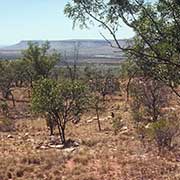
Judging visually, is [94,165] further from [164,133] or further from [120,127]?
[120,127]

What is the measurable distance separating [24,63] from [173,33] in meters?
50.6

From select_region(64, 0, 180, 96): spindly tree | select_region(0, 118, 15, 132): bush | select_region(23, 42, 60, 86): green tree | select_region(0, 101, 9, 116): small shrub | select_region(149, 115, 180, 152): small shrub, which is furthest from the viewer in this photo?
select_region(23, 42, 60, 86): green tree

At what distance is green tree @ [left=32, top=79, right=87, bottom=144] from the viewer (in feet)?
99.8

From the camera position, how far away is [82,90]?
31.9 m

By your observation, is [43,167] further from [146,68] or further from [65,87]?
[65,87]

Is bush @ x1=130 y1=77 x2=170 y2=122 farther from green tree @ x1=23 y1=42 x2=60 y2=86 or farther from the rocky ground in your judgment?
green tree @ x1=23 y1=42 x2=60 y2=86

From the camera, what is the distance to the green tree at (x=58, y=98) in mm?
30406

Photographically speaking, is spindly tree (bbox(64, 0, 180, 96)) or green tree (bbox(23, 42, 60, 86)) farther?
green tree (bbox(23, 42, 60, 86))

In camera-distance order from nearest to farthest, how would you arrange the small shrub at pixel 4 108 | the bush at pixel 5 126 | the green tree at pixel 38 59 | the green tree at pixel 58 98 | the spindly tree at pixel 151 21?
the spindly tree at pixel 151 21 → the green tree at pixel 58 98 → the bush at pixel 5 126 → the small shrub at pixel 4 108 → the green tree at pixel 38 59

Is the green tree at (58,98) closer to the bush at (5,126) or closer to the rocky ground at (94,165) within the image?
the rocky ground at (94,165)

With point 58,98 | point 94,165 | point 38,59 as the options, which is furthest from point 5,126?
point 94,165

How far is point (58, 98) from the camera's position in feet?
101

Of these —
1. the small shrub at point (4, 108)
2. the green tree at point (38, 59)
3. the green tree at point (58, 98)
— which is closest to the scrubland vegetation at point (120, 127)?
the green tree at point (58, 98)

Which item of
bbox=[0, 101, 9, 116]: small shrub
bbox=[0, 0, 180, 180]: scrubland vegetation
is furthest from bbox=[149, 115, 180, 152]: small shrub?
bbox=[0, 101, 9, 116]: small shrub
